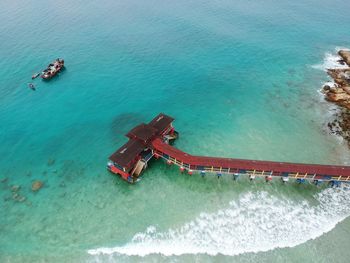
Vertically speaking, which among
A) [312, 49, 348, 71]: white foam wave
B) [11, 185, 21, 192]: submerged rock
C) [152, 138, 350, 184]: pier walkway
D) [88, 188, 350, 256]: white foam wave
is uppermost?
[312, 49, 348, 71]: white foam wave

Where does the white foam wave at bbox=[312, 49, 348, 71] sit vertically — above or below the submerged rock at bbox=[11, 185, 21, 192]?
above

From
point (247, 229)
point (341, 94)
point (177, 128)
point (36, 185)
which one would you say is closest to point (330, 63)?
point (341, 94)

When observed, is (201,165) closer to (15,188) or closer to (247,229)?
(247,229)

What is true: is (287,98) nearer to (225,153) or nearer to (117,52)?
(225,153)

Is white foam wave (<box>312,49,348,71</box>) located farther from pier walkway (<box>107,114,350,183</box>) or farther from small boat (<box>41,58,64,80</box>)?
small boat (<box>41,58,64,80</box>)

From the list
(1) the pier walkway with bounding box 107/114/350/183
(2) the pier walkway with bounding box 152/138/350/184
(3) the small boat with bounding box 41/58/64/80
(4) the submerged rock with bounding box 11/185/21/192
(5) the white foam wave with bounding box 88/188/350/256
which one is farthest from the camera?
(3) the small boat with bounding box 41/58/64/80

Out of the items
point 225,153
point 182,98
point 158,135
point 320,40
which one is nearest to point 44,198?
point 158,135

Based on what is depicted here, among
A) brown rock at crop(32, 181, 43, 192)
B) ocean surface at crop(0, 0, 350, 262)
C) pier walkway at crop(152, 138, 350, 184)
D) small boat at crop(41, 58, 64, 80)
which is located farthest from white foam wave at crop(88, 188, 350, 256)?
small boat at crop(41, 58, 64, 80)
